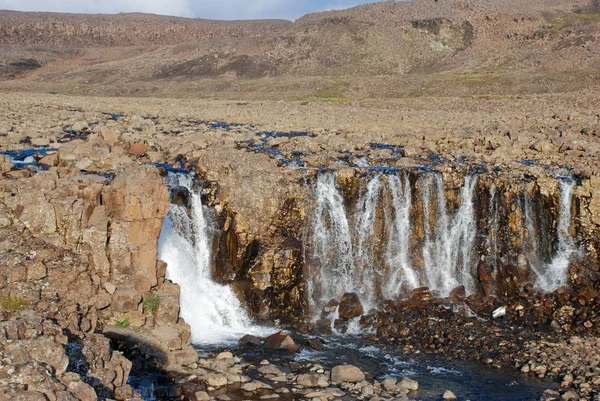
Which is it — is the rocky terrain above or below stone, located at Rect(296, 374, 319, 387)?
above

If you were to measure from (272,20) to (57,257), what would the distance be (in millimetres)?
108043

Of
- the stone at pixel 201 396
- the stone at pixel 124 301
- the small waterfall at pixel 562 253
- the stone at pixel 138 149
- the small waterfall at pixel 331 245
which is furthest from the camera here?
the stone at pixel 138 149

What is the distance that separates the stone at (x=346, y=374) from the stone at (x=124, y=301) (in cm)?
432

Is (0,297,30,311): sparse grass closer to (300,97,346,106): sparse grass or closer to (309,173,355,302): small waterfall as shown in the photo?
(309,173,355,302): small waterfall

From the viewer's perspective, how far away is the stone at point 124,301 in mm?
13695

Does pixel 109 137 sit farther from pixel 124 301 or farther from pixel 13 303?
pixel 13 303

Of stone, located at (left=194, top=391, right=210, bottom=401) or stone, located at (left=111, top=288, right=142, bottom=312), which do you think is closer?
stone, located at (left=194, top=391, right=210, bottom=401)

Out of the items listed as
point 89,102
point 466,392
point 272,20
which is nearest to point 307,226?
point 466,392

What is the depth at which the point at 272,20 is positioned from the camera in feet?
383

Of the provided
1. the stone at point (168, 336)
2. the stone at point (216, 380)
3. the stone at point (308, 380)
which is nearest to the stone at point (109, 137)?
the stone at point (168, 336)

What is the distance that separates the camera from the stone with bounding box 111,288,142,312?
13695mm

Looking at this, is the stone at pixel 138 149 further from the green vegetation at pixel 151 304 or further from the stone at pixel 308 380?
the stone at pixel 308 380

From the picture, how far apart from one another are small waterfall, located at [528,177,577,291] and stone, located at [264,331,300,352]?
7568mm

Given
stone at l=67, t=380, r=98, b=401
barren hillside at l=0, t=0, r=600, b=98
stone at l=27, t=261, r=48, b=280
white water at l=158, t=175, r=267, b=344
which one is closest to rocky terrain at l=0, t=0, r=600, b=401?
stone at l=67, t=380, r=98, b=401
